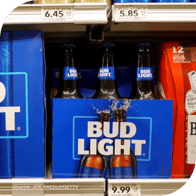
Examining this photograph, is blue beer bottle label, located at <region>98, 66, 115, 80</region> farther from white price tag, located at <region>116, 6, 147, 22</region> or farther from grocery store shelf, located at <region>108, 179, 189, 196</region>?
grocery store shelf, located at <region>108, 179, 189, 196</region>

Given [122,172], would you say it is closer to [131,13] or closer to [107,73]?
[107,73]

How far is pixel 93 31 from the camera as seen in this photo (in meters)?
1.20

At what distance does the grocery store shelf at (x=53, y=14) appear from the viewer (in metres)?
0.85

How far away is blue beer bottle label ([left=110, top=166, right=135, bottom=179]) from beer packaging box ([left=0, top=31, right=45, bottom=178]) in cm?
31

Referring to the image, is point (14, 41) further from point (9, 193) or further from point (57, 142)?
point (9, 193)

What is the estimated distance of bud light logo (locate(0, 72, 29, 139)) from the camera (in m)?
0.93

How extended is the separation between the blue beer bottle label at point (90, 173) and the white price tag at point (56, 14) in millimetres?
640

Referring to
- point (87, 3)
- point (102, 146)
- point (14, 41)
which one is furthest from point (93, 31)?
point (102, 146)

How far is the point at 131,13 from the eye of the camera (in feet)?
2.84

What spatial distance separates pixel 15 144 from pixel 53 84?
0.37m

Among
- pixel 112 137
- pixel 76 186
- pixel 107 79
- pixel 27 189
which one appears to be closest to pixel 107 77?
pixel 107 79

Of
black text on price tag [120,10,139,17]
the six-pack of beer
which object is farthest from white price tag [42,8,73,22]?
black text on price tag [120,10,139,17]

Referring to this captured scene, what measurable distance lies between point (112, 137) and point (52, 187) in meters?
0.34

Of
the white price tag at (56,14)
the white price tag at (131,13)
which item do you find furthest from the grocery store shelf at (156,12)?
the white price tag at (56,14)
